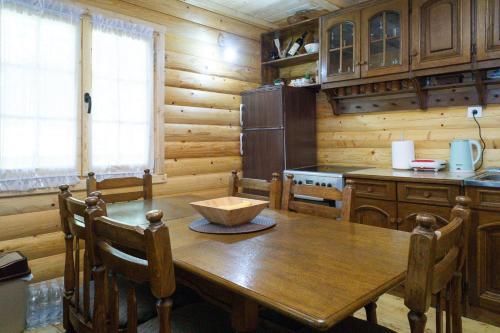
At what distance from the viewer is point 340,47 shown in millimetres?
3164

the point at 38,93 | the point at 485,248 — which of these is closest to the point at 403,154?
the point at 485,248

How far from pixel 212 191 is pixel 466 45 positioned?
252 cm

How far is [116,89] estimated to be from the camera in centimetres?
292

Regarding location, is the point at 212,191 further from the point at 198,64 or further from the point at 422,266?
the point at 422,266

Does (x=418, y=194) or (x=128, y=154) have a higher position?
(x=128, y=154)

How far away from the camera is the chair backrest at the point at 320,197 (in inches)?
66.9

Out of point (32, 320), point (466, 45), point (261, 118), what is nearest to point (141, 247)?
point (32, 320)

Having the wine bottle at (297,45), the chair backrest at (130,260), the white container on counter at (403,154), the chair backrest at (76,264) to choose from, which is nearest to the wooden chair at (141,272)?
the chair backrest at (130,260)

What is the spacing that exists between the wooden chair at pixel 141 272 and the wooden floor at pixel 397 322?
4.42 ft

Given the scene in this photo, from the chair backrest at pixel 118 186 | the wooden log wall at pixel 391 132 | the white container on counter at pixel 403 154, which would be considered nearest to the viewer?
the chair backrest at pixel 118 186

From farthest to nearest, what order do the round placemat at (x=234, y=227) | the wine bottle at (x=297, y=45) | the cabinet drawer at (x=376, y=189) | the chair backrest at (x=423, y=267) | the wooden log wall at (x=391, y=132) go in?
the wine bottle at (x=297, y=45), the wooden log wall at (x=391, y=132), the cabinet drawer at (x=376, y=189), the round placemat at (x=234, y=227), the chair backrest at (x=423, y=267)

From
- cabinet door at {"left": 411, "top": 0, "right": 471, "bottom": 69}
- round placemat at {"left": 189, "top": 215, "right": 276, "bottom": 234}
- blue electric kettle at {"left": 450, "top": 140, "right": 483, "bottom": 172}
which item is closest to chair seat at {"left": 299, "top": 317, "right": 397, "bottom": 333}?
round placemat at {"left": 189, "top": 215, "right": 276, "bottom": 234}

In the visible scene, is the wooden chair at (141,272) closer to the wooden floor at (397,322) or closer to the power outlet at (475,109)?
the wooden floor at (397,322)

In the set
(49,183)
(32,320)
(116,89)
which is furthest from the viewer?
(116,89)
